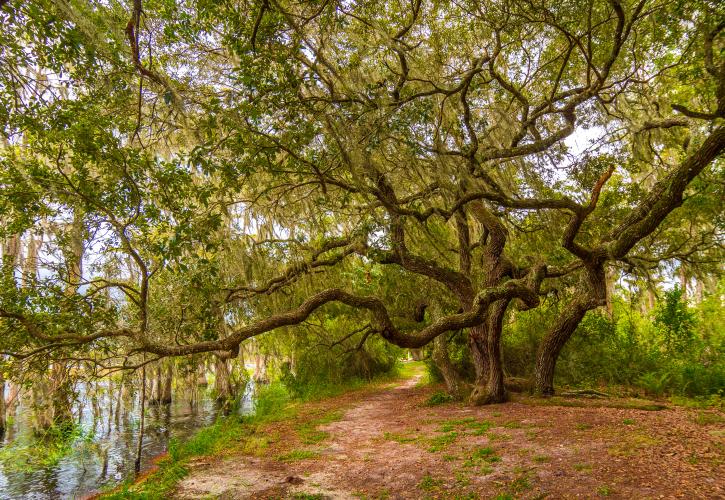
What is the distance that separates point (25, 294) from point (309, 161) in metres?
3.75

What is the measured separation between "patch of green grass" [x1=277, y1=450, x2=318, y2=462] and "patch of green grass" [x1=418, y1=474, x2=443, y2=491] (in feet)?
7.80

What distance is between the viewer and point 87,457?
989 centimetres

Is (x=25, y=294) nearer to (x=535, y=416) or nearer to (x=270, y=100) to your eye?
(x=270, y=100)

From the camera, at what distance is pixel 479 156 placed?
301 inches

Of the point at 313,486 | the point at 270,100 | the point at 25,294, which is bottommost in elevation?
the point at 313,486

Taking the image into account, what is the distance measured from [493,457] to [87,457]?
9.47 metres

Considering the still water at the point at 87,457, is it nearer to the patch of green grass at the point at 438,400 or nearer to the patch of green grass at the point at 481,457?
the patch of green grass at the point at 481,457

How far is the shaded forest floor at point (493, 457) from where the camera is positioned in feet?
13.4

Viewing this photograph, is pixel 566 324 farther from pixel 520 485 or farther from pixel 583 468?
pixel 520 485

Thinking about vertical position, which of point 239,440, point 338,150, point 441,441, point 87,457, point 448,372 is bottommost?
point 87,457

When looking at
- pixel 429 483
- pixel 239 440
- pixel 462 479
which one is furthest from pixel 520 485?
pixel 239 440

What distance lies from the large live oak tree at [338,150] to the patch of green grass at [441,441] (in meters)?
1.49

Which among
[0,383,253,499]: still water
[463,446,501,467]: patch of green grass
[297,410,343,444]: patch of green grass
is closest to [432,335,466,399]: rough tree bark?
[297,410,343,444]: patch of green grass

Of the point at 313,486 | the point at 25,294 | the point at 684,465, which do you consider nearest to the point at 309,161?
the point at 25,294
